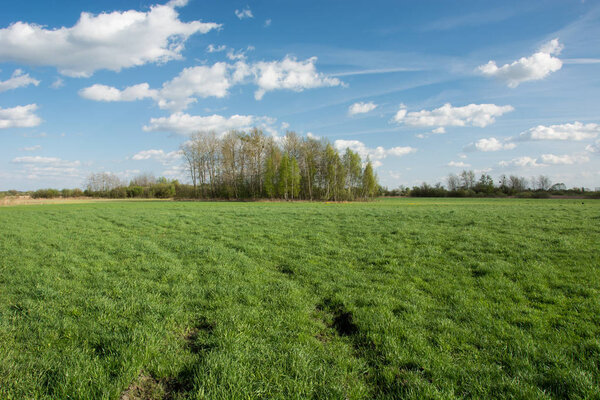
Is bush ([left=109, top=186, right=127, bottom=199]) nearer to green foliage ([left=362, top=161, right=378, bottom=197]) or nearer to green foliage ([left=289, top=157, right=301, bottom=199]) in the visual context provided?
green foliage ([left=289, top=157, right=301, bottom=199])

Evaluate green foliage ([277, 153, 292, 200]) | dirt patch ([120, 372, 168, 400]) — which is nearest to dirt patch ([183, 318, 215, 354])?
dirt patch ([120, 372, 168, 400])

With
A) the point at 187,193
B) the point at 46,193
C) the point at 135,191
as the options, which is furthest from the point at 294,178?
the point at 46,193

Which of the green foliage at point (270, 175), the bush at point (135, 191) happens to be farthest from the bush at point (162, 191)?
the green foliage at point (270, 175)

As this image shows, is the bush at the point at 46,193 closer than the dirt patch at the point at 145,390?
No

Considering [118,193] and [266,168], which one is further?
[118,193]

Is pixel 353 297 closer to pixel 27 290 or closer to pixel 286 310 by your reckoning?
pixel 286 310

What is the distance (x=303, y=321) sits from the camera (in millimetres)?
5648

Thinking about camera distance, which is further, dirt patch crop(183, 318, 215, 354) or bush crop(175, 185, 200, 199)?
Answer: bush crop(175, 185, 200, 199)

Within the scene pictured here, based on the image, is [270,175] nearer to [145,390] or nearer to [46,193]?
[145,390]

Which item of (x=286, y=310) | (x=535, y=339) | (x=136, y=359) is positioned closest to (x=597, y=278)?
(x=535, y=339)

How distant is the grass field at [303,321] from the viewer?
3.86 meters

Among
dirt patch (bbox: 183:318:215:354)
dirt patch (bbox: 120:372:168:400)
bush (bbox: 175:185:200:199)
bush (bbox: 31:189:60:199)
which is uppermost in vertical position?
bush (bbox: 31:189:60:199)

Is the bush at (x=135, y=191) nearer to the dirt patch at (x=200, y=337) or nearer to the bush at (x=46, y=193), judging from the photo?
the bush at (x=46, y=193)

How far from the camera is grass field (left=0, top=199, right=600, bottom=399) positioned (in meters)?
3.86
